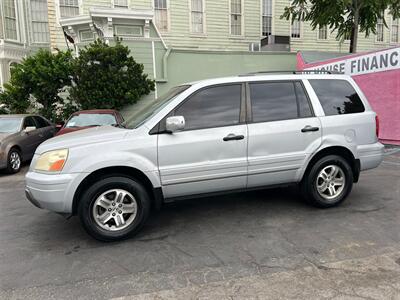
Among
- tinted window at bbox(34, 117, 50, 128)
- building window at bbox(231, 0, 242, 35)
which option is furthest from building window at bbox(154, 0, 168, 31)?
tinted window at bbox(34, 117, 50, 128)

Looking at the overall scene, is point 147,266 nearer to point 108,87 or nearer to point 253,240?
point 253,240

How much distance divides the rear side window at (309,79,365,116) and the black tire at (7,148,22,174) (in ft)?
24.5

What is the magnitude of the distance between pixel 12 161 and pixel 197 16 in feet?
44.1

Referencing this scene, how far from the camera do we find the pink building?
9.05m

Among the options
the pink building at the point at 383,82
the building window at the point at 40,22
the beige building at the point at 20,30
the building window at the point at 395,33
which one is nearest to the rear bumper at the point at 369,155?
the pink building at the point at 383,82

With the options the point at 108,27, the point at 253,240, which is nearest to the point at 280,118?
the point at 253,240

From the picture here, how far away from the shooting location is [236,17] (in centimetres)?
1892

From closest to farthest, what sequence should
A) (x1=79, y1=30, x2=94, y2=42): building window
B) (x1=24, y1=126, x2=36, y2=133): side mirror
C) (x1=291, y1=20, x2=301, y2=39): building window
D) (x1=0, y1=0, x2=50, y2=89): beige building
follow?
(x1=24, y1=126, x2=36, y2=133): side mirror → (x1=79, y1=30, x2=94, y2=42): building window → (x1=0, y1=0, x2=50, y2=89): beige building → (x1=291, y1=20, x2=301, y2=39): building window

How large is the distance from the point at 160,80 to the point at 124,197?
417 inches

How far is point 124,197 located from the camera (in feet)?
12.6

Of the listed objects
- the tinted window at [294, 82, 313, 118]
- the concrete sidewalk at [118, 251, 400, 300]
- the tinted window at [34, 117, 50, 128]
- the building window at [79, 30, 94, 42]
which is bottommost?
the concrete sidewalk at [118, 251, 400, 300]

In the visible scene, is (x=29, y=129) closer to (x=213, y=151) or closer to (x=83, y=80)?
(x=83, y=80)

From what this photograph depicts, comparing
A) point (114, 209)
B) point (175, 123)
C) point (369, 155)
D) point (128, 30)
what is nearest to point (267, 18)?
point (128, 30)

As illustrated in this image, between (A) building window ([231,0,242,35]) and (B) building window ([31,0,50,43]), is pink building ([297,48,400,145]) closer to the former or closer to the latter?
(A) building window ([231,0,242,35])
